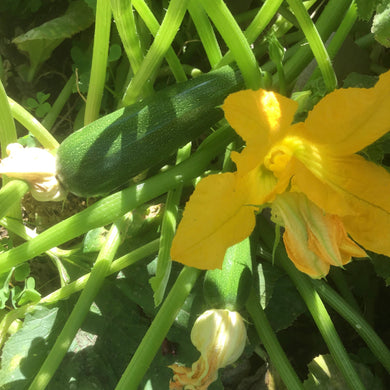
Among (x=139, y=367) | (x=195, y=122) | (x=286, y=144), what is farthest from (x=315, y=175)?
(x=139, y=367)

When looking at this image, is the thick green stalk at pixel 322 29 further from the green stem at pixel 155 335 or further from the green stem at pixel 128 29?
the green stem at pixel 155 335

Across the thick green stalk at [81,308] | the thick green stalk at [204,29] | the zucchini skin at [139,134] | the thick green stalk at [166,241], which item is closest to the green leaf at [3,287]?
the thick green stalk at [81,308]

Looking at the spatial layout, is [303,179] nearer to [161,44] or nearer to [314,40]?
[314,40]

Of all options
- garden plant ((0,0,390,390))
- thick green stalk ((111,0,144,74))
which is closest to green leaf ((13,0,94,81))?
garden plant ((0,0,390,390))

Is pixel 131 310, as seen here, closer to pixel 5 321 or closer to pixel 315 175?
pixel 5 321

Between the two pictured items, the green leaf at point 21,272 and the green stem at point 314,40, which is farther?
the green leaf at point 21,272

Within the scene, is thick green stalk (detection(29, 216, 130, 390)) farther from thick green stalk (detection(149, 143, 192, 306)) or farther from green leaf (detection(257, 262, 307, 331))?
green leaf (detection(257, 262, 307, 331))

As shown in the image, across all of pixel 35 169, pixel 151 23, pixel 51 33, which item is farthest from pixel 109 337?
pixel 51 33
